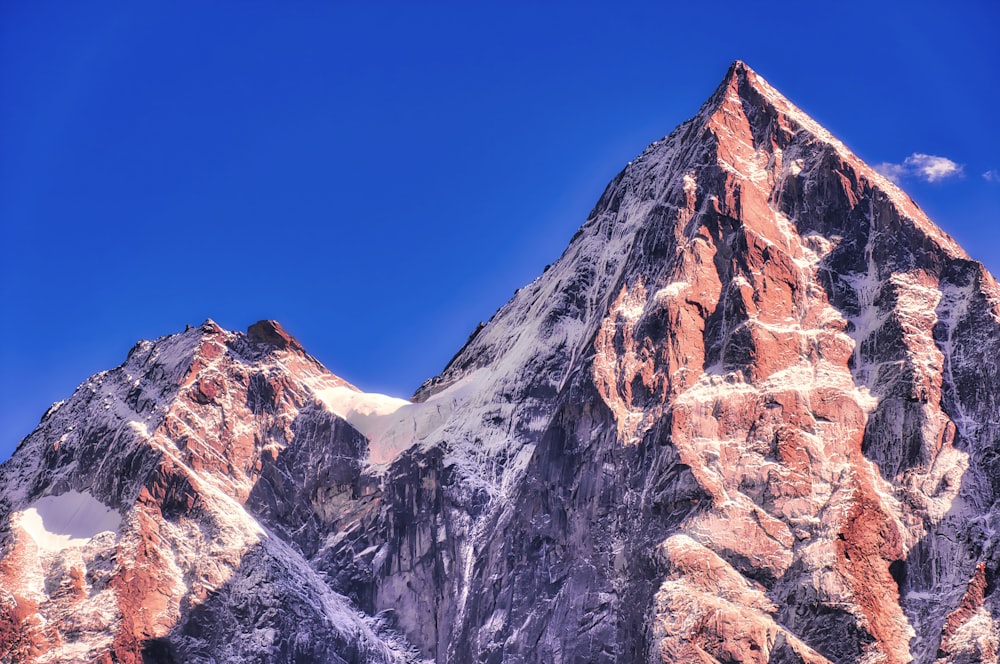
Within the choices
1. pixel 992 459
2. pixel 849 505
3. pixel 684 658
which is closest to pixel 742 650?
pixel 684 658

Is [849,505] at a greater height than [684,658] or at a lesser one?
greater

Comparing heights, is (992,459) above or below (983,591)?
above

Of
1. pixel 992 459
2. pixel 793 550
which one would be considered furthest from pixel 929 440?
pixel 793 550

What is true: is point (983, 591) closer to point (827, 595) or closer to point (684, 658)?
point (827, 595)

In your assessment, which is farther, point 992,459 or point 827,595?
point 992,459

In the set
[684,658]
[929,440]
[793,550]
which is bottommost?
[684,658]

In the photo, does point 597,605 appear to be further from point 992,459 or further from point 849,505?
point 992,459

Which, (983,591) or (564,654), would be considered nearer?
(983,591)

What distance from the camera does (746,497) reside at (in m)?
197

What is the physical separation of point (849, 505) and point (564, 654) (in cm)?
2955

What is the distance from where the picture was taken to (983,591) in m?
182

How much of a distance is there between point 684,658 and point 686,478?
22.0 metres

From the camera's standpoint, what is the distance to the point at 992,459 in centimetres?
19675

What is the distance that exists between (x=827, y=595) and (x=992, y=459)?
23.3 metres
